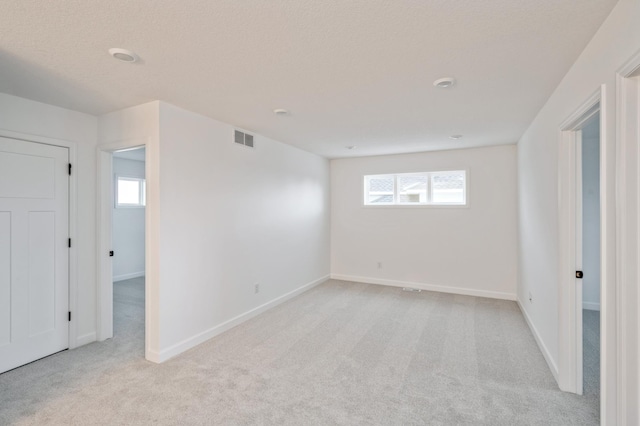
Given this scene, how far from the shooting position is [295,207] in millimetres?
5094

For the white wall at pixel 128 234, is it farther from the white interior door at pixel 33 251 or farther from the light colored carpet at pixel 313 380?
the white interior door at pixel 33 251

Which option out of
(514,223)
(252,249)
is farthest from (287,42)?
(514,223)

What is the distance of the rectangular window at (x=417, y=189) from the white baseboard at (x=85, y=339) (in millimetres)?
4514

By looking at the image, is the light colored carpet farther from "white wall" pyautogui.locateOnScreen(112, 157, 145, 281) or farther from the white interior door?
"white wall" pyautogui.locateOnScreen(112, 157, 145, 281)

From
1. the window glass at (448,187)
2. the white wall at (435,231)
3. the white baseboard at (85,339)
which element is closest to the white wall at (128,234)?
the white baseboard at (85,339)

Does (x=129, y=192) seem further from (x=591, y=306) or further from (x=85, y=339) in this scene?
(x=591, y=306)

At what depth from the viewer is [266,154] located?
4387 mm

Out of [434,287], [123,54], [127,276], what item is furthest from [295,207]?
[127,276]

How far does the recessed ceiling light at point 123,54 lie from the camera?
1938 mm

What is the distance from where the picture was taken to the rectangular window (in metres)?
5.30

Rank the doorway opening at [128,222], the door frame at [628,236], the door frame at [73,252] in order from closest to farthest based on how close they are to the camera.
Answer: the door frame at [628,236] < the door frame at [73,252] < the doorway opening at [128,222]

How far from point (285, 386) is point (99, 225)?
2602mm

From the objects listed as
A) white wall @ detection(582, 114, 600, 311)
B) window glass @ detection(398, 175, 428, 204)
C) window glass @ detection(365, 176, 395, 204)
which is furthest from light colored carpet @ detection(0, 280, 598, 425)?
window glass @ detection(365, 176, 395, 204)

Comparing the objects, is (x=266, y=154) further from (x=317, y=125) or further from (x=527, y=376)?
(x=527, y=376)
